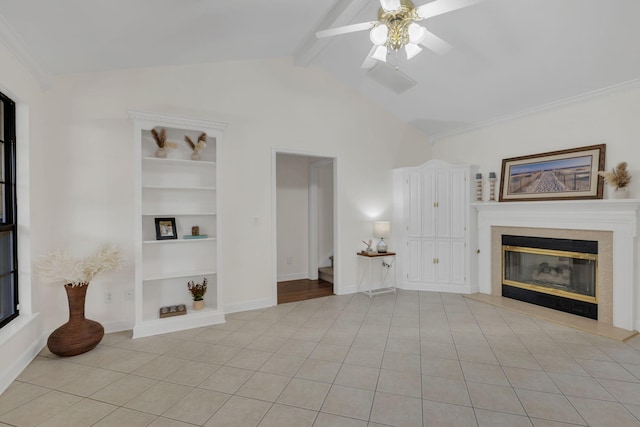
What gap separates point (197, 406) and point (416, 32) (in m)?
2.93

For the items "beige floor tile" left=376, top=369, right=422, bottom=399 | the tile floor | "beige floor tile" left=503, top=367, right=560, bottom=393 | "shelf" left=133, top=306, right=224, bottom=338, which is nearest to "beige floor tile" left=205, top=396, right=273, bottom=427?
the tile floor

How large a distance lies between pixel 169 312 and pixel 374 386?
2.32 metres

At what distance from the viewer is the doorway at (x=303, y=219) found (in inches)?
229

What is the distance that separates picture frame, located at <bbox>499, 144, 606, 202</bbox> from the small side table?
185 centimetres

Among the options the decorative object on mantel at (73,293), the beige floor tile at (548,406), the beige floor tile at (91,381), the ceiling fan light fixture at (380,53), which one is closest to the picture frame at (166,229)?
the decorative object on mantel at (73,293)

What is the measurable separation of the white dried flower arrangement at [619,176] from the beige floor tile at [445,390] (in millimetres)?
2708

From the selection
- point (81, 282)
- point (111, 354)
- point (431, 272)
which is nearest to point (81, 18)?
point (81, 282)

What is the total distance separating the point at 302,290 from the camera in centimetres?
502

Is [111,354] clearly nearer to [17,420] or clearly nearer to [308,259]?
[17,420]

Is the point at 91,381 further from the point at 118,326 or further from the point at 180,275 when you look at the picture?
the point at 180,275

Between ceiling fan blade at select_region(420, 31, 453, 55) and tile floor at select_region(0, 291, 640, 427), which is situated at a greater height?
ceiling fan blade at select_region(420, 31, 453, 55)

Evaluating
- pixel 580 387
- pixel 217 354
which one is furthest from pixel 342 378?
pixel 580 387

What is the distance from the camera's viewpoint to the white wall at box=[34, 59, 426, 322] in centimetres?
313

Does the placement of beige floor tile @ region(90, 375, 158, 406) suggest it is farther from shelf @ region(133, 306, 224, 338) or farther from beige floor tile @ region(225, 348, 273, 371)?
shelf @ region(133, 306, 224, 338)
